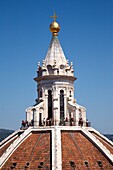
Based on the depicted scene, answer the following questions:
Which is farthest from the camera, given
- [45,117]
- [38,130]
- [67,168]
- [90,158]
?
[45,117]

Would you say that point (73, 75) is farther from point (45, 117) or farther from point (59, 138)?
point (59, 138)

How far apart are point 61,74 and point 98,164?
38.2 ft

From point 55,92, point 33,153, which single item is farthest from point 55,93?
point 33,153

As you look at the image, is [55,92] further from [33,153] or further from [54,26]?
[33,153]

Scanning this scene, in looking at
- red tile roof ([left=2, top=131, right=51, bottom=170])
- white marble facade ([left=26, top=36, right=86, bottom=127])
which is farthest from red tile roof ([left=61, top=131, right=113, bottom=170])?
white marble facade ([left=26, top=36, right=86, bottom=127])

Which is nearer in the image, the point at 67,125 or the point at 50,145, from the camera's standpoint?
the point at 50,145

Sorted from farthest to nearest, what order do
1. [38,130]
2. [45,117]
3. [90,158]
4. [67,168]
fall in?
[45,117], [38,130], [90,158], [67,168]

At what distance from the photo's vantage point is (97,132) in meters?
38.6

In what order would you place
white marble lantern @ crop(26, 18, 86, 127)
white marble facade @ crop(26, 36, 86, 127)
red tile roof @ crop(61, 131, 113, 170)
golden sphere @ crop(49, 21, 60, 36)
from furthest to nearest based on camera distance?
golden sphere @ crop(49, 21, 60, 36)
white marble facade @ crop(26, 36, 86, 127)
white marble lantern @ crop(26, 18, 86, 127)
red tile roof @ crop(61, 131, 113, 170)

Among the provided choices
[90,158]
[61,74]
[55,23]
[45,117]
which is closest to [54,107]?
[45,117]

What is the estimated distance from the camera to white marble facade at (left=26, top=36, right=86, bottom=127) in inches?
1484

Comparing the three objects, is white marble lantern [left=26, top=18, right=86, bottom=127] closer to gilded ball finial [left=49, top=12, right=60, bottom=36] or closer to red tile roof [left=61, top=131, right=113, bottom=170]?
gilded ball finial [left=49, top=12, right=60, bottom=36]

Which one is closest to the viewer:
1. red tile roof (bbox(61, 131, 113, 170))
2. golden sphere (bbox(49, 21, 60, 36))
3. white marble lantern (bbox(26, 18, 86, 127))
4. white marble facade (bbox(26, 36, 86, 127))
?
red tile roof (bbox(61, 131, 113, 170))

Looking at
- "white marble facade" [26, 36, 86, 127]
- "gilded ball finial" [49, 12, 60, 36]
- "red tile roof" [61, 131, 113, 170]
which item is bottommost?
"red tile roof" [61, 131, 113, 170]
